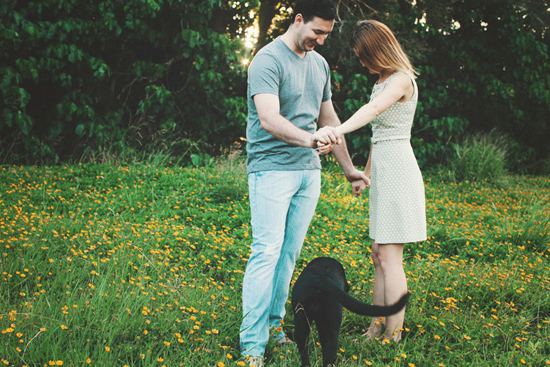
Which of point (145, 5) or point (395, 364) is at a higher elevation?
point (145, 5)

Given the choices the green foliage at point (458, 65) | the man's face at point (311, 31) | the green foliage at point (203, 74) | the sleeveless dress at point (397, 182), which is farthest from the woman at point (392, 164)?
the green foliage at point (458, 65)

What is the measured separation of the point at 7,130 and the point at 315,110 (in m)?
6.43

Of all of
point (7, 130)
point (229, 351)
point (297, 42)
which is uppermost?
point (297, 42)

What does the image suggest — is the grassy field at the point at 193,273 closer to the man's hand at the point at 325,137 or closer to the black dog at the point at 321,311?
the black dog at the point at 321,311

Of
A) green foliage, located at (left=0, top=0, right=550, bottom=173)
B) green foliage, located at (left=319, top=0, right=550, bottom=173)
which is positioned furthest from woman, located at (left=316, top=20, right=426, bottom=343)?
green foliage, located at (left=319, top=0, right=550, bottom=173)

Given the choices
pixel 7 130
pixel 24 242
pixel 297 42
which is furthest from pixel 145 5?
pixel 297 42

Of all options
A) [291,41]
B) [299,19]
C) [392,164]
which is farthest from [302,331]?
[299,19]

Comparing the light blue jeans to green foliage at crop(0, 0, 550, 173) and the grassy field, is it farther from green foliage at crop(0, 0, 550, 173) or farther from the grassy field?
green foliage at crop(0, 0, 550, 173)

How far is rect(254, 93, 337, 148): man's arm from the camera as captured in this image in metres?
2.23

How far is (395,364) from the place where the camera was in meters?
2.45

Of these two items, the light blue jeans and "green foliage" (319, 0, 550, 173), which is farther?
"green foliage" (319, 0, 550, 173)

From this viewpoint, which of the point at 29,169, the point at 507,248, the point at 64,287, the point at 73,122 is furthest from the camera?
the point at 73,122

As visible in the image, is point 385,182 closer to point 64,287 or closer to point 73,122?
point 64,287

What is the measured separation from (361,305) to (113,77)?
279 inches
